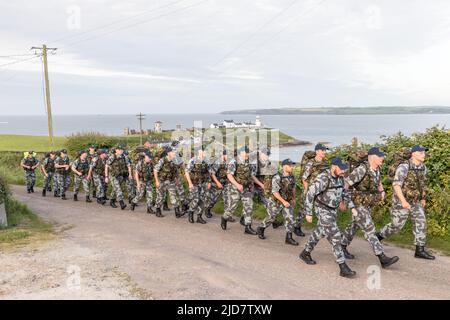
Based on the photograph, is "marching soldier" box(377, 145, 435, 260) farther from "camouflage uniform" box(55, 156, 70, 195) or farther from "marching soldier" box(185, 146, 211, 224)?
"camouflage uniform" box(55, 156, 70, 195)

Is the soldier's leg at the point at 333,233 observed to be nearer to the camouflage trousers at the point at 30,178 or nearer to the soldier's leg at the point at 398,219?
the soldier's leg at the point at 398,219

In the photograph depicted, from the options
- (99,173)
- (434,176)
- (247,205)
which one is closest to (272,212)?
(247,205)

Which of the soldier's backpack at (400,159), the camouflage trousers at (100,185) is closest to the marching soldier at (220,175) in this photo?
the soldier's backpack at (400,159)

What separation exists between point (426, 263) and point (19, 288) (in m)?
7.14

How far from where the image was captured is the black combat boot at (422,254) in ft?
27.8

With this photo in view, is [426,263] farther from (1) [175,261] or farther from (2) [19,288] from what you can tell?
(2) [19,288]

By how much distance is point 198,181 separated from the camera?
12336mm

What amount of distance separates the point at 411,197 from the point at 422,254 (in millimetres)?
1148

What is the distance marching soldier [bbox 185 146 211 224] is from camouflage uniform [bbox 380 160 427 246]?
5.40m

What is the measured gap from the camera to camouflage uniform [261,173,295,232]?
959 centimetres

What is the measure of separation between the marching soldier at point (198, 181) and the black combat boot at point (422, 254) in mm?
5590

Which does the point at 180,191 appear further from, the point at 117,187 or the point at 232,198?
the point at 117,187


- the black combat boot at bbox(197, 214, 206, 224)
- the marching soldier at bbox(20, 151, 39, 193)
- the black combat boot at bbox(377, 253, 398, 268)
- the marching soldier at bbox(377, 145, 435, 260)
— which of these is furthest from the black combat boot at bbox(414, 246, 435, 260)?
the marching soldier at bbox(20, 151, 39, 193)
